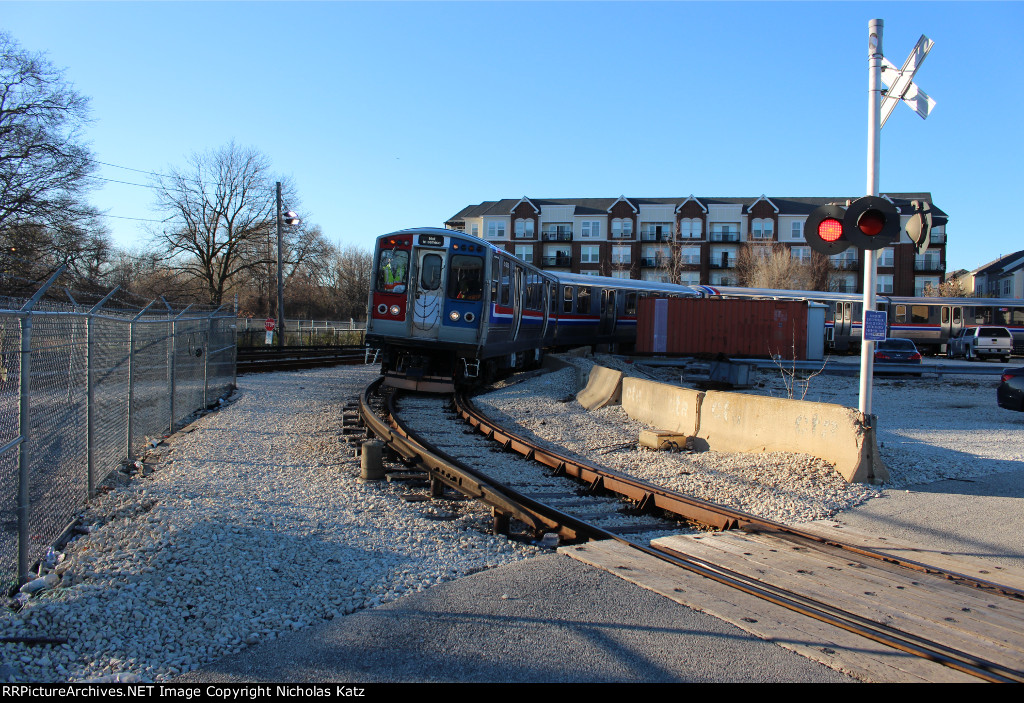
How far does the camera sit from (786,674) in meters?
3.41

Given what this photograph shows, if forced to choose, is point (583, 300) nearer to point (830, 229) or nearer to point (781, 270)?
point (830, 229)

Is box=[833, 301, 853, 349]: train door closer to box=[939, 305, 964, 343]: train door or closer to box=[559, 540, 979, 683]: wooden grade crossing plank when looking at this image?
box=[939, 305, 964, 343]: train door

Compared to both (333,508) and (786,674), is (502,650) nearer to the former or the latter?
(786,674)

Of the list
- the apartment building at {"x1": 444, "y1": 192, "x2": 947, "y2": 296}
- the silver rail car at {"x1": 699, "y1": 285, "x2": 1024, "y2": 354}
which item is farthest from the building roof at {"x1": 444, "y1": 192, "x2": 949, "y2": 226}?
the silver rail car at {"x1": 699, "y1": 285, "x2": 1024, "y2": 354}

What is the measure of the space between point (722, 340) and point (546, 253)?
4835 cm

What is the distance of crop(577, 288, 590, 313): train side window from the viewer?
26.0 m

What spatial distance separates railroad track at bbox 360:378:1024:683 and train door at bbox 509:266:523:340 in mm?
9047

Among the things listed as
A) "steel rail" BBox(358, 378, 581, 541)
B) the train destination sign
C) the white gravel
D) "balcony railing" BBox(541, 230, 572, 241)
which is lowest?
the white gravel

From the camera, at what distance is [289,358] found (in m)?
25.0

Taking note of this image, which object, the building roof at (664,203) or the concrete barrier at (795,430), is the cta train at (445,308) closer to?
the concrete barrier at (795,430)

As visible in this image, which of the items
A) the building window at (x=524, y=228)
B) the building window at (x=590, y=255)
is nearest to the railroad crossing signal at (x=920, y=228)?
the building window at (x=590, y=255)

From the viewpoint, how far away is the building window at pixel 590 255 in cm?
6806

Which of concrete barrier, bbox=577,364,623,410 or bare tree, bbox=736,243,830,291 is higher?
bare tree, bbox=736,243,830,291

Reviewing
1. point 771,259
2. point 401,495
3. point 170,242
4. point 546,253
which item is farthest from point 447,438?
point 546,253
